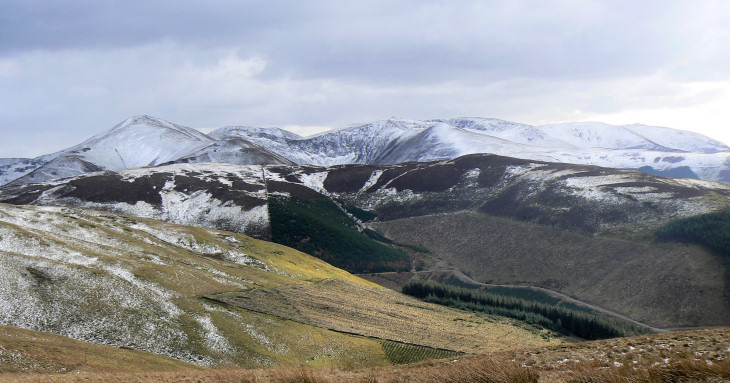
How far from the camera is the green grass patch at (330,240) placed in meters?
109

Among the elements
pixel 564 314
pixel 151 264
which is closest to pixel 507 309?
pixel 564 314

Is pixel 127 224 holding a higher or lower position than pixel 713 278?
higher

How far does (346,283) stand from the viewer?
240ft

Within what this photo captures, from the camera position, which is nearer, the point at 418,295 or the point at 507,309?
the point at 507,309

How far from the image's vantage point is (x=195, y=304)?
1822 inches

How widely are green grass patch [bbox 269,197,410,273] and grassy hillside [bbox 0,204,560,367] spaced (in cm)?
3278

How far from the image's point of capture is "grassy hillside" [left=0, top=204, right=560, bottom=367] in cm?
3859

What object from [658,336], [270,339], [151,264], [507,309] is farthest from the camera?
[507,309]

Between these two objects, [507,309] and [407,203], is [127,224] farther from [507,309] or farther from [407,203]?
[407,203]

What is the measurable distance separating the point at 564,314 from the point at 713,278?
942 inches

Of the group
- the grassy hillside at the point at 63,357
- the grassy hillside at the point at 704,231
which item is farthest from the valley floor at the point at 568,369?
the grassy hillside at the point at 704,231

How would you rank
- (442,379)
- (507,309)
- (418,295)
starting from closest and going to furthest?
(442,379)
(507,309)
(418,295)

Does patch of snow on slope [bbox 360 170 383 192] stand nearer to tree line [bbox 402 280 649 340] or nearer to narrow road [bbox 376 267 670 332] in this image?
narrow road [bbox 376 267 670 332]

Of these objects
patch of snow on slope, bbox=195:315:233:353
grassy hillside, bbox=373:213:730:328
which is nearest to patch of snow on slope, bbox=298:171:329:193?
grassy hillside, bbox=373:213:730:328
